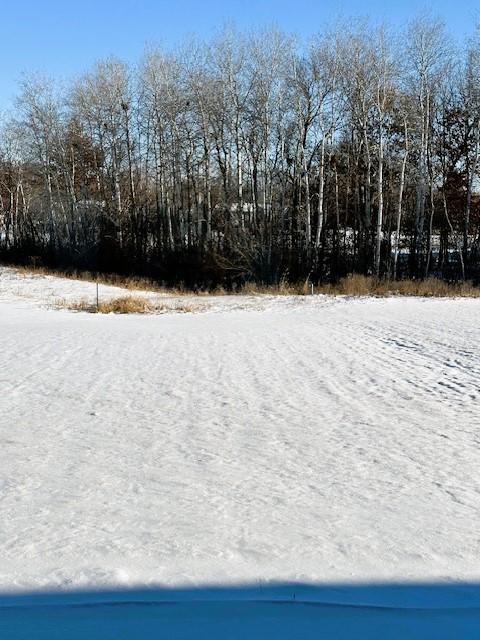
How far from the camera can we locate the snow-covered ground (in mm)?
2988

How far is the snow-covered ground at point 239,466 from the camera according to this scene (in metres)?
2.99

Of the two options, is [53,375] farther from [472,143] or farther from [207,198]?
[472,143]

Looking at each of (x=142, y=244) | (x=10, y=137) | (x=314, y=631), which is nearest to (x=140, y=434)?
(x=314, y=631)

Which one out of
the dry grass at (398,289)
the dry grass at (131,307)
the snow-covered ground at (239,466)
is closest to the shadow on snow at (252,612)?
the snow-covered ground at (239,466)


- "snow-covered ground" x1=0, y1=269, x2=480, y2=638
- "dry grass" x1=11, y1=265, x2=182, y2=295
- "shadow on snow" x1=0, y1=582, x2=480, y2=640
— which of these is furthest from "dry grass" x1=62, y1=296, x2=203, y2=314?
"shadow on snow" x1=0, y1=582, x2=480, y2=640

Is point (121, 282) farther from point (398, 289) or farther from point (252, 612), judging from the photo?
point (252, 612)

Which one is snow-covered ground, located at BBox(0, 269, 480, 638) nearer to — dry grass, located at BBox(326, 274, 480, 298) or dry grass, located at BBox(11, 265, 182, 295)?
dry grass, located at BBox(326, 274, 480, 298)

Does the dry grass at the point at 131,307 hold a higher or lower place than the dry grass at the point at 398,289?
lower

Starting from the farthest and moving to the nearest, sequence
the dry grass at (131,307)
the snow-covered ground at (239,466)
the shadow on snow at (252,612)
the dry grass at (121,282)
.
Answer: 1. the dry grass at (121,282)
2. the dry grass at (131,307)
3. the snow-covered ground at (239,466)
4. the shadow on snow at (252,612)

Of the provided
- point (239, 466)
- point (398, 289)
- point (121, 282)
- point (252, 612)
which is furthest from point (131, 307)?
point (252, 612)

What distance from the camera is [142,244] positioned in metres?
33.8

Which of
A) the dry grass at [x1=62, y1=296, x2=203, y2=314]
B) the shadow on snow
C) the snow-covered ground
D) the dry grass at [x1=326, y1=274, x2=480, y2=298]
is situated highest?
the dry grass at [x1=326, y1=274, x2=480, y2=298]

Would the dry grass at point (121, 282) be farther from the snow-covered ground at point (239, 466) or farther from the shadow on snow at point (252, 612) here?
the shadow on snow at point (252, 612)

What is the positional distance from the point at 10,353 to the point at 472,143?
2508 cm
